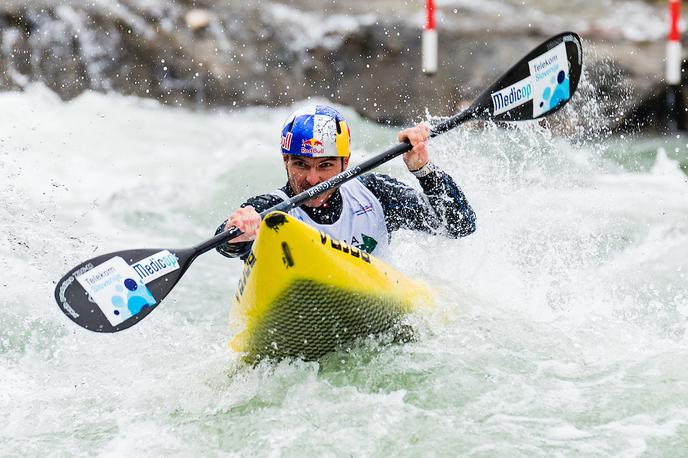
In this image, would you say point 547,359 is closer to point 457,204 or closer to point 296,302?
point 457,204

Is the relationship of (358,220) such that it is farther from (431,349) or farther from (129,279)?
(129,279)

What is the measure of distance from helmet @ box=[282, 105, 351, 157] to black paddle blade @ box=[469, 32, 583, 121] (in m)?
0.83

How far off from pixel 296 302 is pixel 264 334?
0.22 metres

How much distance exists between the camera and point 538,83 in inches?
174

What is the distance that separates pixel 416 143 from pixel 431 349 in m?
0.81

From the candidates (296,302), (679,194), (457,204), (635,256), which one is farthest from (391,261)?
(679,194)

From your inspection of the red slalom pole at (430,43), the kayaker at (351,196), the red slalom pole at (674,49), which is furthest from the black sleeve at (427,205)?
the red slalom pole at (674,49)

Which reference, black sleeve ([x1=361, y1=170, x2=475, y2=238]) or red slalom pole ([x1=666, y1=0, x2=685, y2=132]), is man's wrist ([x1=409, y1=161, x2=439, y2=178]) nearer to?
black sleeve ([x1=361, y1=170, x2=475, y2=238])

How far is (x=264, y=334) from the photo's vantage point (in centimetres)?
367

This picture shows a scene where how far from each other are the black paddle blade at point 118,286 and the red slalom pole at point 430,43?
573 cm

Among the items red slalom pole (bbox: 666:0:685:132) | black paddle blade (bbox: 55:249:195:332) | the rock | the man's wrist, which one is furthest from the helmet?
the rock

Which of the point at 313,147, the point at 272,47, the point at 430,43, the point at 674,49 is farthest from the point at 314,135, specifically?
the point at 272,47

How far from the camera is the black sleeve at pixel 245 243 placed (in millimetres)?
3787

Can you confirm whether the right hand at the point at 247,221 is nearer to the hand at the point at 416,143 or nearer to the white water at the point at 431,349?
the white water at the point at 431,349
